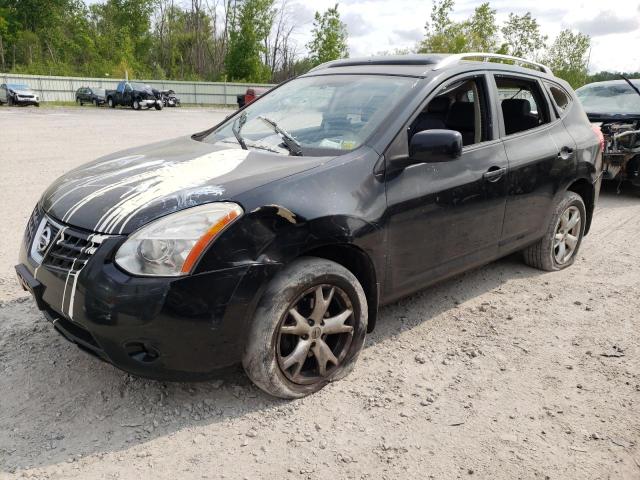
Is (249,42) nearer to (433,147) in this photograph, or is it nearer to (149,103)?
(149,103)

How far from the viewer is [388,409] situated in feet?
9.12

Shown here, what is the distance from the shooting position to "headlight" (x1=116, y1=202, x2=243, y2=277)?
2.34m

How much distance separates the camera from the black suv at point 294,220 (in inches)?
93.7

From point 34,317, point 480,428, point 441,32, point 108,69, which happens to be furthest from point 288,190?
point 108,69

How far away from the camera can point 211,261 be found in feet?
7.77

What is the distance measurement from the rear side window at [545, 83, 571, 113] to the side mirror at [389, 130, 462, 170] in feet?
6.82

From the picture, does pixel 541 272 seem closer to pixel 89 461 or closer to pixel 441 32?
pixel 89 461

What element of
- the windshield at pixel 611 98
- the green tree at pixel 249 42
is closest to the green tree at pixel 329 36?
the green tree at pixel 249 42

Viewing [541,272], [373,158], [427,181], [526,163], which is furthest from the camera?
[541,272]

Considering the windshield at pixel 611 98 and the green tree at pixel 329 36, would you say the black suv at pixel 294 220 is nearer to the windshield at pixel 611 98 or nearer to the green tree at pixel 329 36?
the windshield at pixel 611 98

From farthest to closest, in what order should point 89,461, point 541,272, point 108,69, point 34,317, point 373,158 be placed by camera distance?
point 108,69 → point 541,272 → point 34,317 → point 373,158 → point 89,461

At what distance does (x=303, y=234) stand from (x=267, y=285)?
1.00ft

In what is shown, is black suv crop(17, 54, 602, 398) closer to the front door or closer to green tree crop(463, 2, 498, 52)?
the front door

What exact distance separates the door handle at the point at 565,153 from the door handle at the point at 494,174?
2.92 feet
